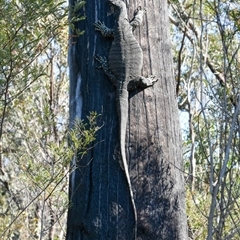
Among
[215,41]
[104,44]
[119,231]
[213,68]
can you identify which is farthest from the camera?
[215,41]

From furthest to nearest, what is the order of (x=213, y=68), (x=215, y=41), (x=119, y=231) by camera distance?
(x=215, y=41)
(x=213, y=68)
(x=119, y=231)

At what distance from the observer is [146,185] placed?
3482 millimetres

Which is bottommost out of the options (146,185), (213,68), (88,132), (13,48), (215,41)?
(146,185)

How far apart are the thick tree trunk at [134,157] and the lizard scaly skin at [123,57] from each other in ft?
0.13

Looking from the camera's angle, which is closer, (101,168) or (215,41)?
(101,168)

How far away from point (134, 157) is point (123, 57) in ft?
1.82

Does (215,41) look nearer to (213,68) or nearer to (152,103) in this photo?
(213,68)

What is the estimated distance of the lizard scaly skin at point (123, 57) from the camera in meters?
3.57

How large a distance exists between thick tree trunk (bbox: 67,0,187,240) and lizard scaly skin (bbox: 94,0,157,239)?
4 centimetres

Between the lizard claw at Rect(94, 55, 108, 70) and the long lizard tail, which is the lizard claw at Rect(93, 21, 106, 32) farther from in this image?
the long lizard tail

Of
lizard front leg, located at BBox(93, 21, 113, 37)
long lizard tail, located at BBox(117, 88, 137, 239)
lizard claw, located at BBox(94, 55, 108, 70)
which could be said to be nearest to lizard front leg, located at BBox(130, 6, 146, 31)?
lizard front leg, located at BBox(93, 21, 113, 37)

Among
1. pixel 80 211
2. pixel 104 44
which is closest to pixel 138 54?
pixel 104 44

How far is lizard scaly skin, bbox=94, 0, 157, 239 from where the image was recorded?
3.57m

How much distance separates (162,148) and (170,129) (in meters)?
0.12
